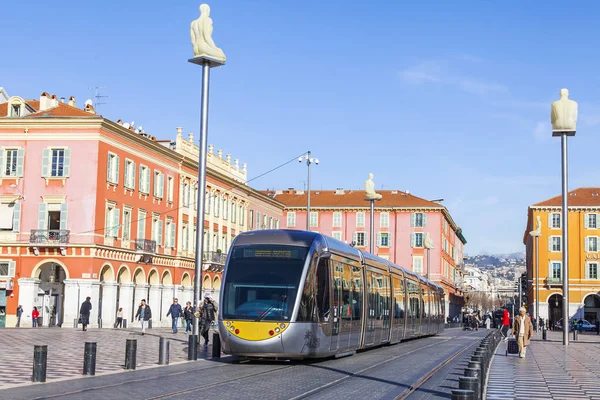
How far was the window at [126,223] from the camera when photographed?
2184 inches

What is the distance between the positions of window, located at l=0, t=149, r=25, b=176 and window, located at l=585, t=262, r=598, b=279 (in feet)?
219

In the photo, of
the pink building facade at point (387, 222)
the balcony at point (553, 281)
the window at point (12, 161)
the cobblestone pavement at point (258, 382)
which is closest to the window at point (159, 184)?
the window at point (12, 161)

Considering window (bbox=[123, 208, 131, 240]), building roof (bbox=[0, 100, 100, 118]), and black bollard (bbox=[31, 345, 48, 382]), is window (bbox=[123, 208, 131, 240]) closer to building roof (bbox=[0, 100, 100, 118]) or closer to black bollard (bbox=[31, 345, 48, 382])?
building roof (bbox=[0, 100, 100, 118])

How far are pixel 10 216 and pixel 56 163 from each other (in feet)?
13.5

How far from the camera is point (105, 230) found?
5272 centimetres

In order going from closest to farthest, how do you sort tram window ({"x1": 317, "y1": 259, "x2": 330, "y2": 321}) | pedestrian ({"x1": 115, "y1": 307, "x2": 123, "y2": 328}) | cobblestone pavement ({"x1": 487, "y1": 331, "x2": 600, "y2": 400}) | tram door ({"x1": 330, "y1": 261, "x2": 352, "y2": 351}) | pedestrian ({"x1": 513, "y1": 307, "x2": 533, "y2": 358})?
1. cobblestone pavement ({"x1": 487, "y1": 331, "x2": 600, "y2": 400})
2. tram window ({"x1": 317, "y1": 259, "x2": 330, "y2": 321})
3. tram door ({"x1": 330, "y1": 261, "x2": 352, "y2": 351})
4. pedestrian ({"x1": 513, "y1": 307, "x2": 533, "y2": 358})
5. pedestrian ({"x1": 115, "y1": 307, "x2": 123, "y2": 328})

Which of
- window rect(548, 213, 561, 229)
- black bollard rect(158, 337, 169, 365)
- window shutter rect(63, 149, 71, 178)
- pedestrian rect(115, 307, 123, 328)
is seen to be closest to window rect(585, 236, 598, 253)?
window rect(548, 213, 561, 229)

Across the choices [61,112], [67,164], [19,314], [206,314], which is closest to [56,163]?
[67,164]

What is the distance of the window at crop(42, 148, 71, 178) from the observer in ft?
171

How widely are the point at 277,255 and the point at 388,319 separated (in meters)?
11.5

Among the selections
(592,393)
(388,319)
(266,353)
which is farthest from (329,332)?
(388,319)

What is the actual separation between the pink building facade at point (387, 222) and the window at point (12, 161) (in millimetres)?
54124

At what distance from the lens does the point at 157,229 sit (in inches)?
2395

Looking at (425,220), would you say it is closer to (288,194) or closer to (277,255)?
(288,194)
